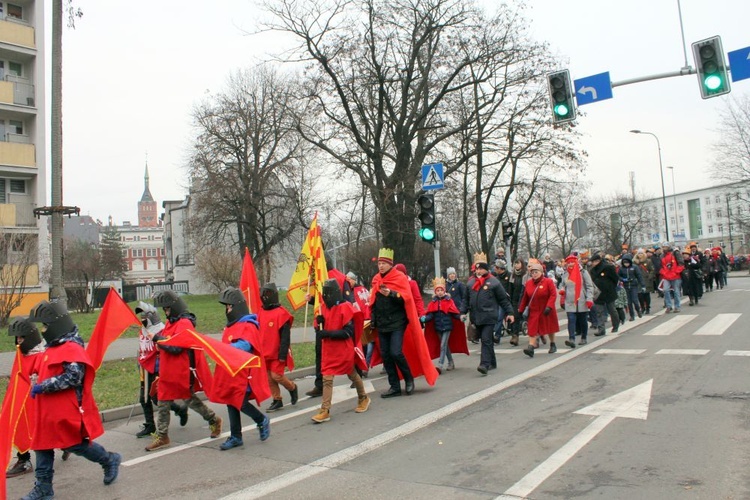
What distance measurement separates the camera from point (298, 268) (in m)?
9.87

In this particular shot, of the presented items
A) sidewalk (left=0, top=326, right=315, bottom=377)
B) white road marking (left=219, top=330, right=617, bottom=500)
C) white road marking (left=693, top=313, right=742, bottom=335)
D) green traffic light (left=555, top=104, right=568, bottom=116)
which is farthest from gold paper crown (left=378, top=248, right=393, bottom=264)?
white road marking (left=693, top=313, right=742, bottom=335)

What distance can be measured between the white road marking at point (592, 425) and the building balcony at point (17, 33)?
32.4 meters

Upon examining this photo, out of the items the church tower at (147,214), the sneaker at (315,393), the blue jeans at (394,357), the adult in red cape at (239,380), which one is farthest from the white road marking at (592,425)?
the church tower at (147,214)

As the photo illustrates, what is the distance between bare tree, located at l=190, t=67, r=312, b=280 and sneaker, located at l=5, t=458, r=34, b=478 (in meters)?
30.8

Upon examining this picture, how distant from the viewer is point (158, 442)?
6.66 metres

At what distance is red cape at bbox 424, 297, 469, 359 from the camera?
10289 millimetres

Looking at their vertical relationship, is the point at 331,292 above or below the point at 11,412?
above

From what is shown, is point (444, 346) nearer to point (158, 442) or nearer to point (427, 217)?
point (427, 217)

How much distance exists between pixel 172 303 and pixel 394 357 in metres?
3.27

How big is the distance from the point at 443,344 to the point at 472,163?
62.2 feet

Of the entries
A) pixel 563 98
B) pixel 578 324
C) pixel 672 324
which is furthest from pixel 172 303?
pixel 672 324

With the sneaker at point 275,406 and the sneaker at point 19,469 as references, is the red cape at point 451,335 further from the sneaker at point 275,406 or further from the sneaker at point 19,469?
the sneaker at point 19,469

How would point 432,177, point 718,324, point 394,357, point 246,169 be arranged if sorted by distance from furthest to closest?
point 246,169 < point 432,177 < point 718,324 < point 394,357

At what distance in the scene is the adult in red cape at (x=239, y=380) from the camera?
244 inches
